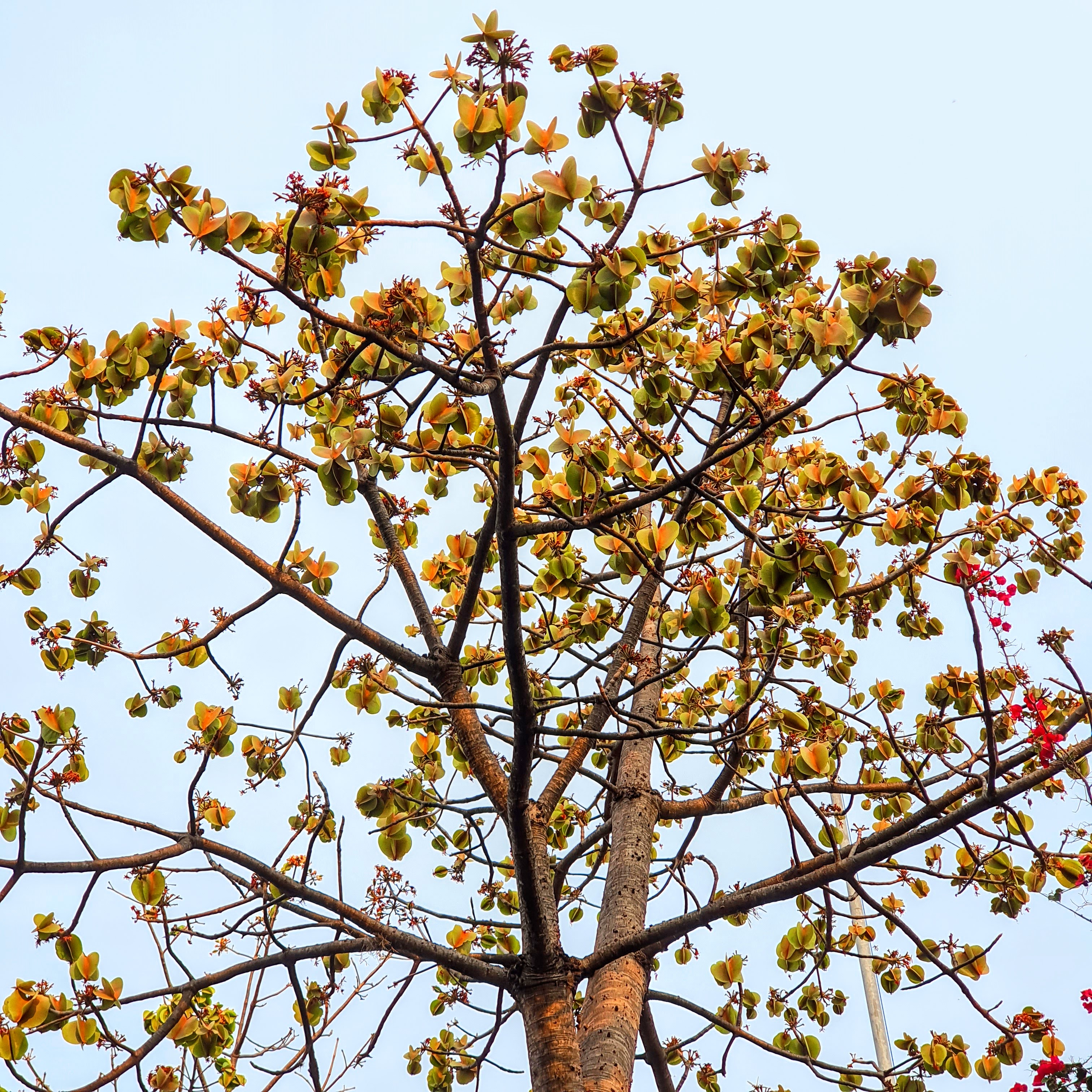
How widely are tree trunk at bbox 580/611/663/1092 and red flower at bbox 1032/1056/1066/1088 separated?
1.29 meters

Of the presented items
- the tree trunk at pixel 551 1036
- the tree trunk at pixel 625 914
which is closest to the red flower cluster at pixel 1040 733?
the tree trunk at pixel 625 914

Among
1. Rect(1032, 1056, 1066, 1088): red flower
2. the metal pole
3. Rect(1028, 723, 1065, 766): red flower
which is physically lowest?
Rect(1032, 1056, 1066, 1088): red flower

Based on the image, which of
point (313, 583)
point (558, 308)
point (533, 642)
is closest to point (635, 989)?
point (533, 642)

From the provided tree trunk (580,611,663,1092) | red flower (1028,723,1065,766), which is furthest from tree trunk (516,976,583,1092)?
red flower (1028,723,1065,766)

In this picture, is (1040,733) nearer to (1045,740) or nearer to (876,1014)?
(1045,740)

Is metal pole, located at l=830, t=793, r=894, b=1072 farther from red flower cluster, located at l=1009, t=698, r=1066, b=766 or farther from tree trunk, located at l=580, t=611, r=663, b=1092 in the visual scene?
red flower cluster, located at l=1009, t=698, r=1066, b=766

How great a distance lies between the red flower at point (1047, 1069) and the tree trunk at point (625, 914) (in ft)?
4.22

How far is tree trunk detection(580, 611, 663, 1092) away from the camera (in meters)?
2.94

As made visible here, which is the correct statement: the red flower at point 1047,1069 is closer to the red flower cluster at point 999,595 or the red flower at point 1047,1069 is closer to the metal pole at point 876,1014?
the red flower cluster at point 999,595

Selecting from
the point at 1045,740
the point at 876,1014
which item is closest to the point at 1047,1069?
the point at 1045,740

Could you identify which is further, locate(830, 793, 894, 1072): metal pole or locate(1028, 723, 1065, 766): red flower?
locate(830, 793, 894, 1072): metal pole

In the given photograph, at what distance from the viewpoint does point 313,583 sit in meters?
3.34

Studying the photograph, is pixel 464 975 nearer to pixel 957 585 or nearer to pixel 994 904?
pixel 957 585

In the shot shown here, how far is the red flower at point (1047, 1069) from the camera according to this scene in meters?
3.17
